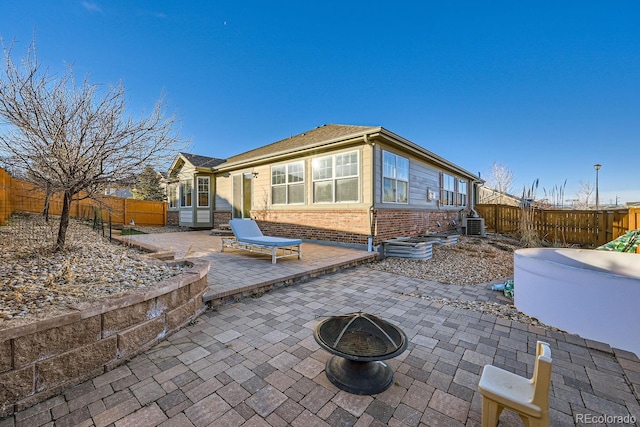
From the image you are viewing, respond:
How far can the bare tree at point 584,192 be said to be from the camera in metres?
25.0

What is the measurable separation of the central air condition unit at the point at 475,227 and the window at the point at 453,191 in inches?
49.1

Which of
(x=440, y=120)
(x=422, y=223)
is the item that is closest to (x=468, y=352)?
(x=422, y=223)

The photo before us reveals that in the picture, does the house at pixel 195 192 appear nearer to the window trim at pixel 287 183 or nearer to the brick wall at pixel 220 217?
the brick wall at pixel 220 217

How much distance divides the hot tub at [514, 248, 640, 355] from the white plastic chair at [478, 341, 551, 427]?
213 cm

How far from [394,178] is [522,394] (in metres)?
7.38

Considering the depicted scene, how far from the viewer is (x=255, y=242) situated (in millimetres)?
6035

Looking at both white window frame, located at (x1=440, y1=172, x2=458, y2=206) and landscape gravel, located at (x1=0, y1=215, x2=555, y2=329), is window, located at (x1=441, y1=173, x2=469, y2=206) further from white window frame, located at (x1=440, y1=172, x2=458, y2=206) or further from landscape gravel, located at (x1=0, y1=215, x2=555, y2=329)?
landscape gravel, located at (x1=0, y1=215, x2=555, y2=329)

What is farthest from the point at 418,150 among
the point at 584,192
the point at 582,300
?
the point at 584,192

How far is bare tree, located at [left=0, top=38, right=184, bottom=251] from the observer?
10.0ft

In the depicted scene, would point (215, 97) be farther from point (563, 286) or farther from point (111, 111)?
point (563, 286)

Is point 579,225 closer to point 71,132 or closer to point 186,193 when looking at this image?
point 71,132

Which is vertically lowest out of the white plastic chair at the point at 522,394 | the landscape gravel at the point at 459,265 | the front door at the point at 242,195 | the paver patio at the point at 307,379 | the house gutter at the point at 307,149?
the paver patio at the point at 307,379

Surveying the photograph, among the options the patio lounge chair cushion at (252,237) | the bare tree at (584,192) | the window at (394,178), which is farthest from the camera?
the bare tree at (584,192)

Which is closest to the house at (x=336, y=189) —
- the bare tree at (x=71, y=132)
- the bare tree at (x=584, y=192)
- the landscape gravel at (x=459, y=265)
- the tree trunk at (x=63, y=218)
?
the landscape gravel at (x=459, y=265)
